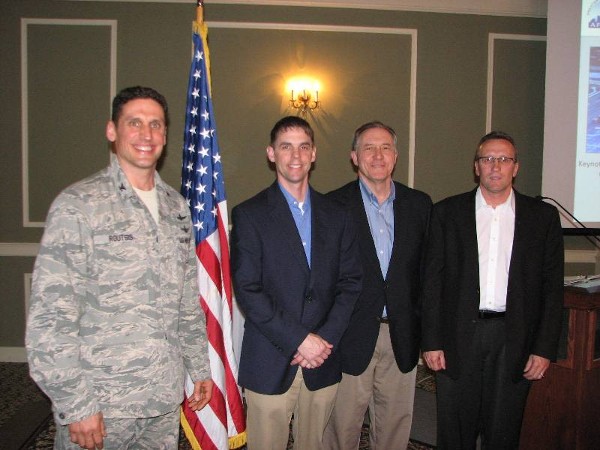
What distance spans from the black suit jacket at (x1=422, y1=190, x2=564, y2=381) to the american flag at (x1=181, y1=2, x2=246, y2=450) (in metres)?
1.03

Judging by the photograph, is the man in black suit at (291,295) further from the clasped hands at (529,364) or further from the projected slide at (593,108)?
the projected slide at (593,108)

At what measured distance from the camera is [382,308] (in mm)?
2246

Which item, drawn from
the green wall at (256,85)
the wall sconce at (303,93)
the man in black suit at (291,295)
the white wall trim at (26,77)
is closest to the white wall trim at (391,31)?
the green wall at (256,85)

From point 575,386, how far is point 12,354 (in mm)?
4874

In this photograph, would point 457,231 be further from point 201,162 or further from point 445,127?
point 445,127

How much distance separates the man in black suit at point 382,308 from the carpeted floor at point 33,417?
32.5 inches

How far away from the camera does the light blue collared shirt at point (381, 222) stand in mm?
2295

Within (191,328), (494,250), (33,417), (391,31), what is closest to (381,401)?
(494,250)

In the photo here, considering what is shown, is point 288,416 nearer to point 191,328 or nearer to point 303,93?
point 191,328

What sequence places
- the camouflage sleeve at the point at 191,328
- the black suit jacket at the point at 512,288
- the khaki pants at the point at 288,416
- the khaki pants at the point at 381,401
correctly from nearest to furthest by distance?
1. the camouflage sleeve at the point at 191,328
2. the khaki pants at the point at 288,416
3. the black suit jacket at the point at 512,288
4. the khaki pants at the point at 381,401

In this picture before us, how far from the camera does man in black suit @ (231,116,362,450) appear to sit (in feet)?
6.31

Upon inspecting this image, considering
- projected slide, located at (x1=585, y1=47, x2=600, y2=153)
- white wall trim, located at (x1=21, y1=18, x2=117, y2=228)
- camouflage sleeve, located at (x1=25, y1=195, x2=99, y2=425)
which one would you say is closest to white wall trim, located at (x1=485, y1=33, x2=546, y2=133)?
projected slide, located at (x1=585, y1=47, x2=600, y2=153)

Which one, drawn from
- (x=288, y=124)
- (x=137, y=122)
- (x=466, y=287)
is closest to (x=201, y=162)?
(x=288, y=124)

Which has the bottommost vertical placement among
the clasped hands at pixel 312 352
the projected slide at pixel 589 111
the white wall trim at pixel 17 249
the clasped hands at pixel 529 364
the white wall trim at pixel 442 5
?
the clasped hands at pixel 529 364
